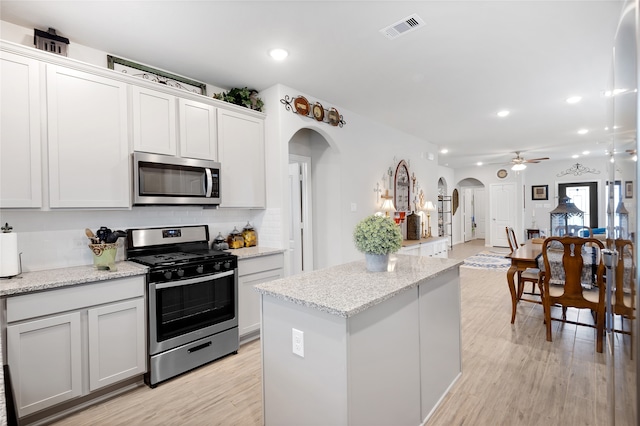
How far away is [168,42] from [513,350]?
404 cm

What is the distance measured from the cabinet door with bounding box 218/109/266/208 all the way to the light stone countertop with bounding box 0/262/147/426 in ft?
3.60

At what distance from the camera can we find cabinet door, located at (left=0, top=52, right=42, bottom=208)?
207 centimetres

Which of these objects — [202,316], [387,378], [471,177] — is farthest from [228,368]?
[471,177]

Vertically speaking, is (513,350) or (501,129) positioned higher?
(501,129)

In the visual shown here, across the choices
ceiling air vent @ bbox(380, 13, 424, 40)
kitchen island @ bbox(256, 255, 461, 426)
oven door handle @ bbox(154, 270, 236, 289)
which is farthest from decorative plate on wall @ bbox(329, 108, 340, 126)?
kitchen island @ bbox(256, 255, 461, 426)

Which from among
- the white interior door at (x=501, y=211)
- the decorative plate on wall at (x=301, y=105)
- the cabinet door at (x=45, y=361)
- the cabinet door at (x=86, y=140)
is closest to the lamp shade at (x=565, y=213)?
the decorative plate on wall at (x=301, y=105)

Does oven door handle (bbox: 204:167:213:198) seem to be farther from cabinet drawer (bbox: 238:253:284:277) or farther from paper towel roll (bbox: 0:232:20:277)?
paper towel roll (bbox: 0:232:20:277)

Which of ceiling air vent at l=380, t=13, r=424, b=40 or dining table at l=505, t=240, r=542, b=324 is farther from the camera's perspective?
dining table at l=505, t=240, r=542, b=324

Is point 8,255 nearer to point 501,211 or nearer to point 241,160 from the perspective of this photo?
point 241,160

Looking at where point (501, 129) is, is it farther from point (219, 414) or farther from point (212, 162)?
point (219, 414)

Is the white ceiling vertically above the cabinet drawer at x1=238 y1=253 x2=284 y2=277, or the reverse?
the white ceiling

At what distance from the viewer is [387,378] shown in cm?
166

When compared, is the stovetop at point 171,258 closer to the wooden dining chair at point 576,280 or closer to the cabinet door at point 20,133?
the cabinet door at point 20,133

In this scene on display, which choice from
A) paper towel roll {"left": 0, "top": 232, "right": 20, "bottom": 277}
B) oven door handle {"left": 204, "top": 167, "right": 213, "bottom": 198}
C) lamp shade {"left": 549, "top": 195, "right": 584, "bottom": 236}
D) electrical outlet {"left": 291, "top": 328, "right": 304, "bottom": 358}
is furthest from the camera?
lamp shade {"left": 549, "top": 195, "right": 584, "bottom": 236}
